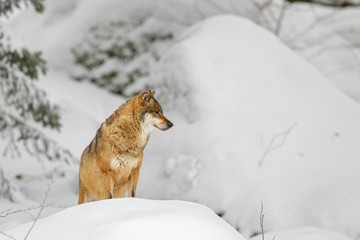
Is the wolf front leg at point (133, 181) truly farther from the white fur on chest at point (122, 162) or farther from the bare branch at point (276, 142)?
the bare branch at point (276, 142)

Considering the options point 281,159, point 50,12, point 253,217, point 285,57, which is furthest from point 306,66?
point 50,12

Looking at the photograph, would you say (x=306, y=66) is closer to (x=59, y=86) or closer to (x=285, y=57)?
(x=285, y=57)

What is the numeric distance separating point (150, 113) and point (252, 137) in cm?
356

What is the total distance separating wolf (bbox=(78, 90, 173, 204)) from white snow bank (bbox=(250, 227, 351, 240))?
1968 millimetres

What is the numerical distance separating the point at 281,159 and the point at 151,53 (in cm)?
547

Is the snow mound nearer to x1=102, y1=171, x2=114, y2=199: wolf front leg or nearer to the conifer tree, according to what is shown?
the conifer tree

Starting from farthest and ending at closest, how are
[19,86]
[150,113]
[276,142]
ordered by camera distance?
[19,86] → [276,142] → [150,113]

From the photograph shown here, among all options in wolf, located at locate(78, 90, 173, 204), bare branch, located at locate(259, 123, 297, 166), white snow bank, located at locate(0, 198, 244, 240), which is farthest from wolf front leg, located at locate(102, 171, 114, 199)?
bare branch, located at locate(259, 123, 297, 166)

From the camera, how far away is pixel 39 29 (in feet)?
42.4

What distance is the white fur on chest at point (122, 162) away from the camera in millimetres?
3979

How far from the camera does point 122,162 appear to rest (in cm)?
398

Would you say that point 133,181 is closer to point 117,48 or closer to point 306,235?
point 306,235

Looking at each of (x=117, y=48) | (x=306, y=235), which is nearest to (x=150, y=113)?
(x=306, y=235)

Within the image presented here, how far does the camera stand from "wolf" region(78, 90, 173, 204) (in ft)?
13.1
